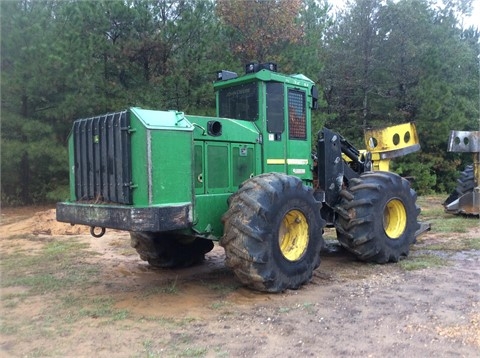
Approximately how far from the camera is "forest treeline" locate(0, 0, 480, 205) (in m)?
14.9

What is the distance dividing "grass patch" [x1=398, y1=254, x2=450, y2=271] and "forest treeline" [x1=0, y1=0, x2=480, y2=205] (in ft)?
32.7

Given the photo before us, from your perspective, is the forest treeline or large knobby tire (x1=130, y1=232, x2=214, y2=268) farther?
the forest treeline

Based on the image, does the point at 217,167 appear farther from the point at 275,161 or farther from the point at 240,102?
the point at 240,102

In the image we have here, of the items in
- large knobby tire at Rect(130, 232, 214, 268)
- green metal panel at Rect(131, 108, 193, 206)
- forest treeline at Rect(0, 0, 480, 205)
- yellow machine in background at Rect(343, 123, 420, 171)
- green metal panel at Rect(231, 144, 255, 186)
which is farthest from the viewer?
forest treeline at Rect(0, 0, 480, 205)

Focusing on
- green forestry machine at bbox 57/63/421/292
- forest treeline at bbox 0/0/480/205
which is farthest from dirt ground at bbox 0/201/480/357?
forest treeline at bbox 0/0/480/205

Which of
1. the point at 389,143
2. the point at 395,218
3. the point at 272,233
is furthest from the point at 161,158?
the point at 389,143

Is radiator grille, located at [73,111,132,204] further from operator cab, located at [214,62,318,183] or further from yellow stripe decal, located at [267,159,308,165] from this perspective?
yellow stripe decal, located at [267,159,308,165]

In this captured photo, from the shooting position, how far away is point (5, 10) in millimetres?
14148

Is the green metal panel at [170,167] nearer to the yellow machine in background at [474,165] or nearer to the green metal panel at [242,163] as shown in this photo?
the green metal panel at [242,163]

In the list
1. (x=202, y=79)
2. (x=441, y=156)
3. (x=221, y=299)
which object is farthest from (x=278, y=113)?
(x=441, y=156)

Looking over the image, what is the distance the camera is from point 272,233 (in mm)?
5586

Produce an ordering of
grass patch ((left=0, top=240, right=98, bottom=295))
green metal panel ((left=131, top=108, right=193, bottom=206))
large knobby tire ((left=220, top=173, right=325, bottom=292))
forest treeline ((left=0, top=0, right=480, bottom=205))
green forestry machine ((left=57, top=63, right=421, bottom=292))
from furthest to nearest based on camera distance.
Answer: forest treeline ((left=0, top=0, right=480, bottom=205)) < grass patch ((left=0, top=240, right=98, bottom=295)) < large knobby tire ((left=220, top=173, right=325, bottom=292)) < green forestry machine ((left=57, top=63, right=421, bottom=292)) < green metal panel ((left=131, top=108, right=193, bottom=206))

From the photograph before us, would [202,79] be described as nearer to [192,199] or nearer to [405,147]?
[405,147]

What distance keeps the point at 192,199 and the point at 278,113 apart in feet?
6.98
